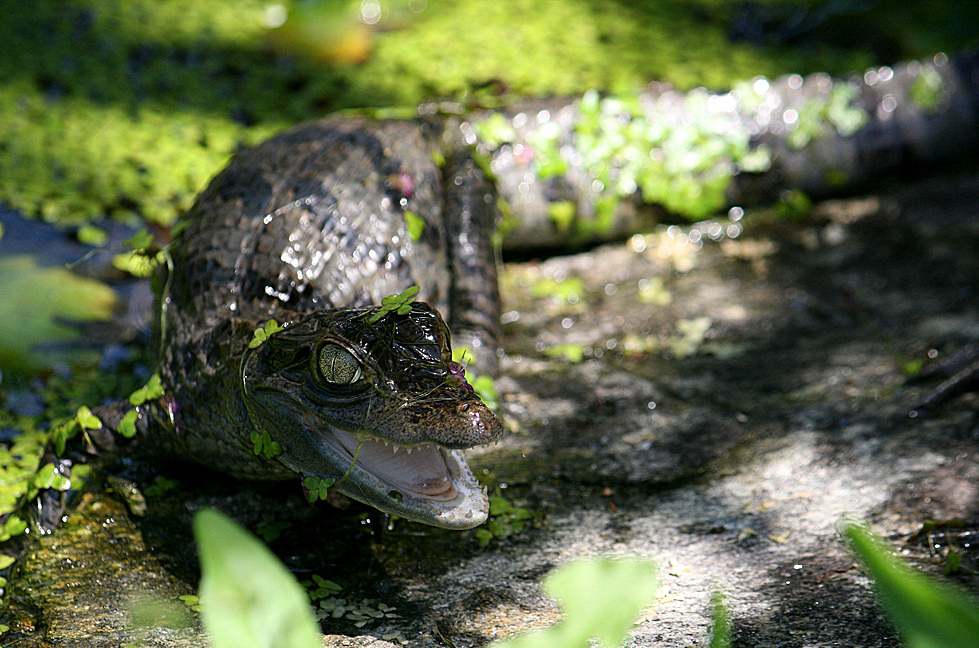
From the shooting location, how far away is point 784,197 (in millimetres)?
4488

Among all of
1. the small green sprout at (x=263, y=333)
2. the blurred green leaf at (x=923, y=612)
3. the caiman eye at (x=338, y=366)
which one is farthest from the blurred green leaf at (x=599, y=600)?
the small green sprout at (x=263, y=333)

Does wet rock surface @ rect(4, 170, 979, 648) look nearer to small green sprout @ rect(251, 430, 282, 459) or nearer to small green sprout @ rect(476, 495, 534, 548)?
small green sprout @ rect(476, 495, 534, 548)

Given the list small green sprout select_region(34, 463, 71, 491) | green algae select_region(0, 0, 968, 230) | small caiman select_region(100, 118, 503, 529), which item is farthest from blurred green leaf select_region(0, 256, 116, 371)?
small green sprout select_region(34, 463, 71, 491)

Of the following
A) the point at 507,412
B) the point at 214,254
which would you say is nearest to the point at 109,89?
the point at 214,254

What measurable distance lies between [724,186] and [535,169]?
3.63 feet

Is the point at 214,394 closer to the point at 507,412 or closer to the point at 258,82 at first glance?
the point at 507,412

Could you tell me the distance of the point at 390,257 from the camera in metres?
3.05

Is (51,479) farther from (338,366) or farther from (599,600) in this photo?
(599,600)

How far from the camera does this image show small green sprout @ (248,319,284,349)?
89.7 inches

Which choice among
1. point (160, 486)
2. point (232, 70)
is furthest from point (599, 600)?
point (232, 70)

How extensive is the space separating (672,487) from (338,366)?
3.79ft

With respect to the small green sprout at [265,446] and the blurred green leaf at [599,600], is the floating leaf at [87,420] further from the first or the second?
the blurred green leaf at [599,600]

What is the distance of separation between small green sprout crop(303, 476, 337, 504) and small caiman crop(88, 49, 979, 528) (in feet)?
0.04

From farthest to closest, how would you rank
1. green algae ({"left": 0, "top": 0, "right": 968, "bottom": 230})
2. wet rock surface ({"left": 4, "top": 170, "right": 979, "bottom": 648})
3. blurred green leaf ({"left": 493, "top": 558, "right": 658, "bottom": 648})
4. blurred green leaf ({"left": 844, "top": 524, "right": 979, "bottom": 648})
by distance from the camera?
1. green algae ({"left": 0, "top": 0, "right": 968, "bottom": 230})
2. wet rock surface ({"left": 4, "top": 170, "right": 979, "bottom": 648})
3. blurred green leaf ({"left": 493, "top": 558, "right": 658, "bottom": 648})
4. blurred green leaf ({"left": 844, "top": 524, "right": 979, "bottom": 648})
